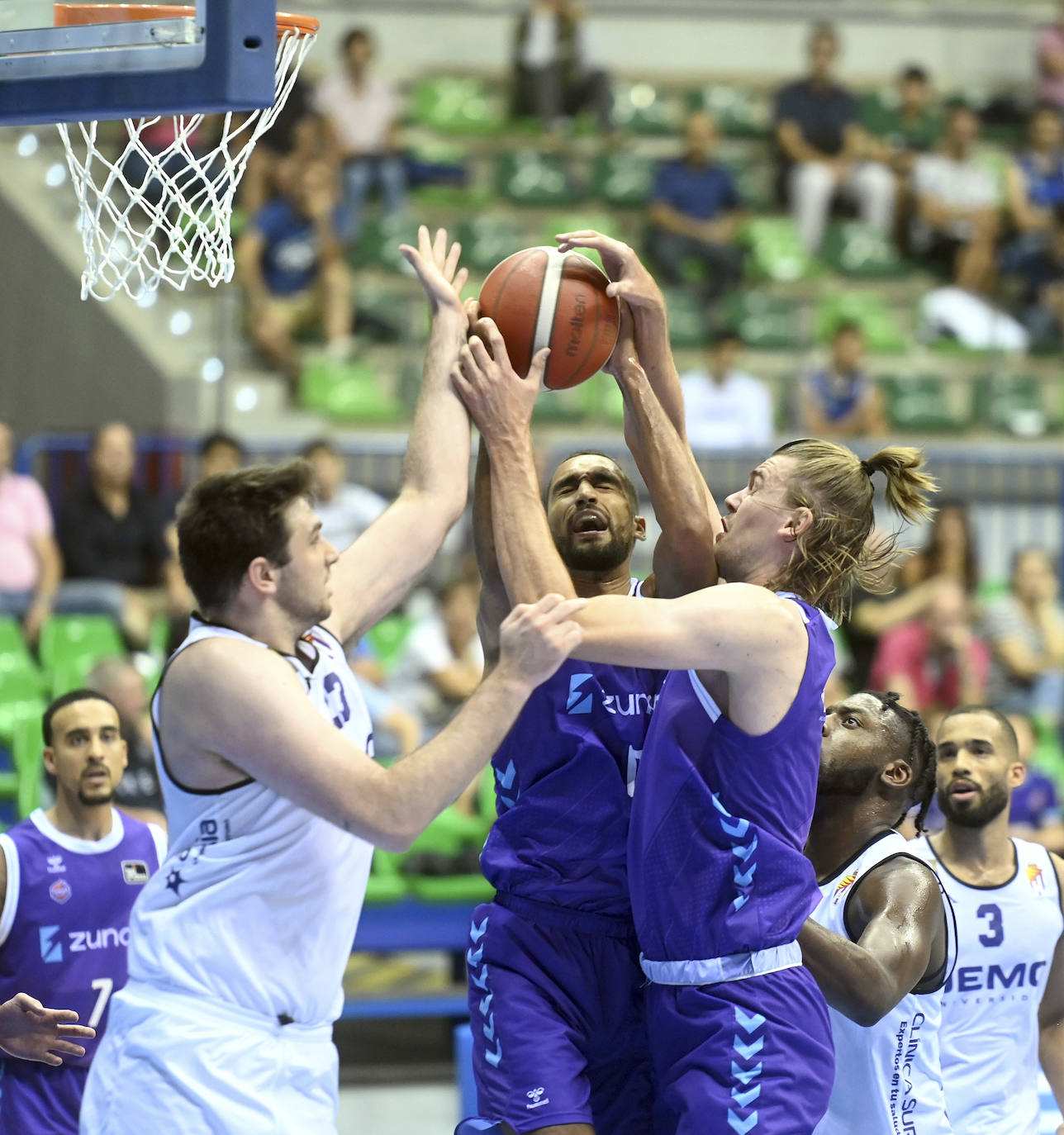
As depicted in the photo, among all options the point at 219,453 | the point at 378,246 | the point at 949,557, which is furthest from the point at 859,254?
the point at 219,453

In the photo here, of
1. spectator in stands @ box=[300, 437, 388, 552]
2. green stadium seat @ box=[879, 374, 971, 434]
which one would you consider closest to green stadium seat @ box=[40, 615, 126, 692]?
spectator in stands @ box=[300, 437, 388, 552]

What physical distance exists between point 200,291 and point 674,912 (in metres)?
8.70

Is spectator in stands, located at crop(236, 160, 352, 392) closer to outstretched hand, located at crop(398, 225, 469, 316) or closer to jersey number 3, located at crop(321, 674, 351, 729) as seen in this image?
outstretched hand, located at crop(398, 225, 469, 316)

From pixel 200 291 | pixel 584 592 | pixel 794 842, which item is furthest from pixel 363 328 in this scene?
pixel 794 842

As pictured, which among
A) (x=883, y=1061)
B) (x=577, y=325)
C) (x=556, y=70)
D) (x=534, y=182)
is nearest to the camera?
(x=577, y=325)

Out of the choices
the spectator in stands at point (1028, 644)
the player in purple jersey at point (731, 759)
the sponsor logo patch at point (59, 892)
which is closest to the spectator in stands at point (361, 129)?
the spectator in stands at point (1028, 644)

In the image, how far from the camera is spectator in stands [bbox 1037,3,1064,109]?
13.4 m

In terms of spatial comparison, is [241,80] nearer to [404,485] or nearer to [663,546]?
[404,485]

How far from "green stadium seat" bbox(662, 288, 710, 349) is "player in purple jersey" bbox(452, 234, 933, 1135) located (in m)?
7.83

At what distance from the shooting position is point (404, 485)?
399cm

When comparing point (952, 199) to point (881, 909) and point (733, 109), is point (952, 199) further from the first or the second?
point (881, 909)

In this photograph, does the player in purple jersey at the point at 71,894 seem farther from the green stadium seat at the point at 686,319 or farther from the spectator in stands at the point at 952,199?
the spectator in stands at the point at 952,199

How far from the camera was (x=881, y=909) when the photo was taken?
402 cm

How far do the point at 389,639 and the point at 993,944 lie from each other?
488 centimetres
